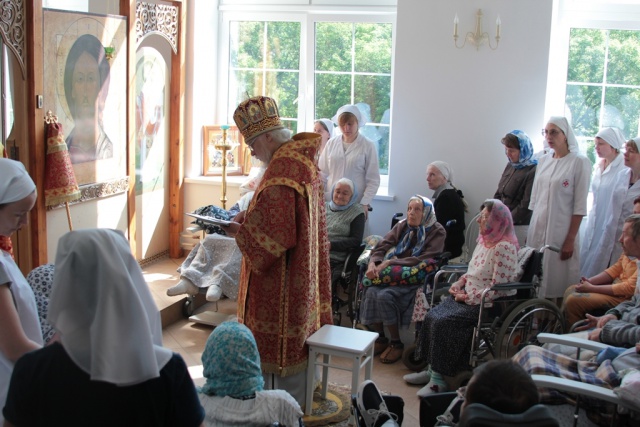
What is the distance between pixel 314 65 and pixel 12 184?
4.87 m

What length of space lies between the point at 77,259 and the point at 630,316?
9.63 ft

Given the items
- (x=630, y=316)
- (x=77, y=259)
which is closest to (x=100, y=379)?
(x=77, y=259)

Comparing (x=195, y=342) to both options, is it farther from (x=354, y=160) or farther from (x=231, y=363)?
(x=231, y=363)

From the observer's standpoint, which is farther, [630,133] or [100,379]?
[630,133]

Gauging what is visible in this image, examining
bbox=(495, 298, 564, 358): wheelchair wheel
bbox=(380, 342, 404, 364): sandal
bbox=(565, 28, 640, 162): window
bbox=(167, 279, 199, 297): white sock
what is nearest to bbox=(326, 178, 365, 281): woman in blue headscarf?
bbox=(380, 342, 404, 364): sandal

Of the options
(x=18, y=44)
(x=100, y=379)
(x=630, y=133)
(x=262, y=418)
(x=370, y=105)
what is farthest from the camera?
(x=370, y=105)

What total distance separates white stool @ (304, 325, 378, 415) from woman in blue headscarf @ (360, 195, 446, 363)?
1095mm

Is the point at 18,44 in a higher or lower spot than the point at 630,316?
higher

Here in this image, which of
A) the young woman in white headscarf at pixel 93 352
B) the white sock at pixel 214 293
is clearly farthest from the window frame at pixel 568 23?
the young woman in white headscarf at pixel 93 352

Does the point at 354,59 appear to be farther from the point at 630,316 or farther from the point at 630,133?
the point at 630,316

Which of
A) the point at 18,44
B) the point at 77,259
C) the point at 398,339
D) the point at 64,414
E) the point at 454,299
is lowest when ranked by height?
the point at 398,339

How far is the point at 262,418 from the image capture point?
2434 mm

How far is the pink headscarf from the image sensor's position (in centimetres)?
441

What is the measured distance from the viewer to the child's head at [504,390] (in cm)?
189
